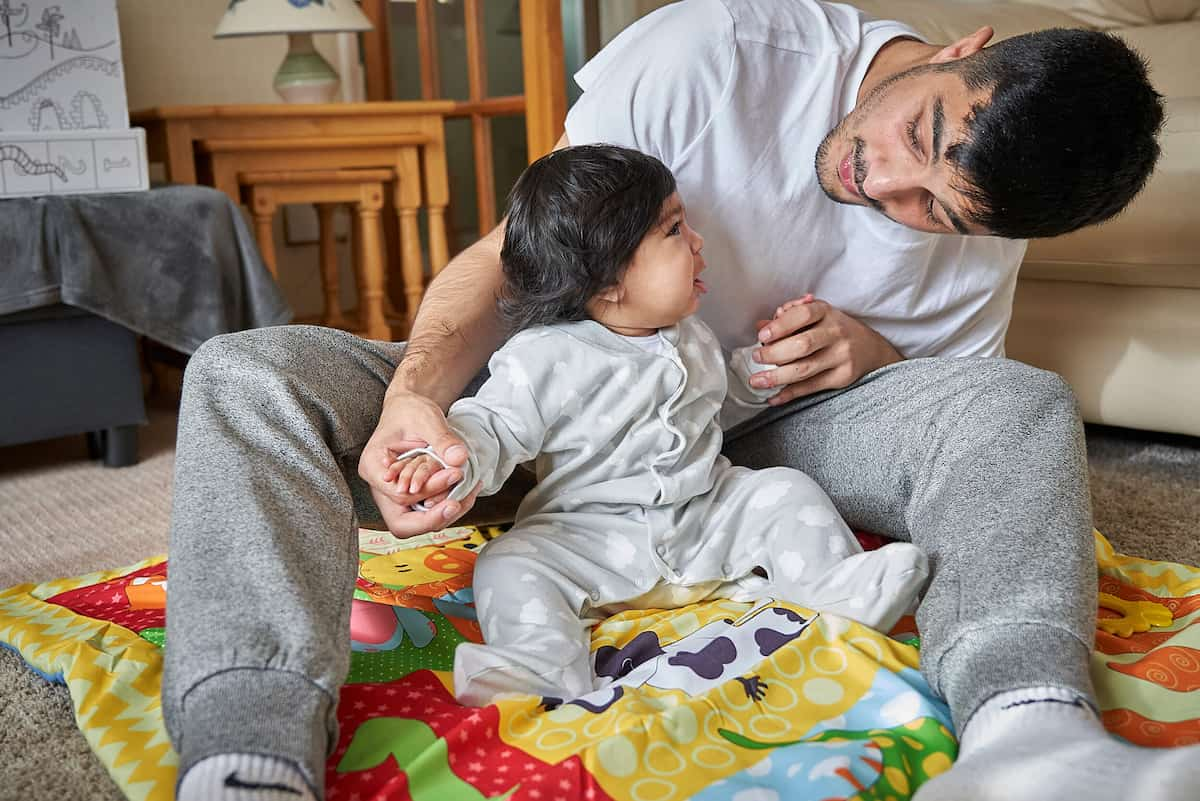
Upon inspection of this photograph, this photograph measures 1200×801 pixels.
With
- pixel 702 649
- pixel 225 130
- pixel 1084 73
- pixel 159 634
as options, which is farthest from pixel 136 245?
pixel 1084 73

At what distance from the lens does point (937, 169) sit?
938 mm

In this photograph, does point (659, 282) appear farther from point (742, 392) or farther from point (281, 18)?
point (281, 18)

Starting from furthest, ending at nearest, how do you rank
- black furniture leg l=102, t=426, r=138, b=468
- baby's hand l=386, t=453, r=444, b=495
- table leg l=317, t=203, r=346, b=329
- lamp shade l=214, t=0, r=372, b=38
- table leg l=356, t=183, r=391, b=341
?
table leg l=317, t=203, r=346, b=329
table leg l=356, t=183, r=391, b=341
lamp shade l=214, t=0, r=372, b=38
black furniture leg l=102, t=426, r=138, b=468
baby's hand l=386, t=453, r=444, b=495

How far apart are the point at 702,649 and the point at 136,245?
122 cm

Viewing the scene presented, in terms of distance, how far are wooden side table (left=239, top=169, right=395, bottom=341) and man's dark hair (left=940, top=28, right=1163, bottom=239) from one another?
4.65 ft

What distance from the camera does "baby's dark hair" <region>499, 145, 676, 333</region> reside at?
95cm

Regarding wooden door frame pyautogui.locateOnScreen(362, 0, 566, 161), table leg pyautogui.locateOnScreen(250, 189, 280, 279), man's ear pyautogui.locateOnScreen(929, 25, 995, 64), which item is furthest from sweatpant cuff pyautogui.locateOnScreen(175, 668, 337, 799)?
table leg pyautogui.locateOnScreen(250, 189, 280, 279)

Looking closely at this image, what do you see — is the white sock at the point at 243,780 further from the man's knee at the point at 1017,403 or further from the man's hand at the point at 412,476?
the man's knee at the point at 1017,403

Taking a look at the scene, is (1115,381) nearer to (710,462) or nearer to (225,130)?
(710,462)

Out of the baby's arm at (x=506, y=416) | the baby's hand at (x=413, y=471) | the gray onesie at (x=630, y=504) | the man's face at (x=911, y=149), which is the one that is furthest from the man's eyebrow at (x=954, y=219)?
the baby's hand at (x=413, y=471)

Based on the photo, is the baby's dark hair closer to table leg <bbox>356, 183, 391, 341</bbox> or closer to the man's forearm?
the man's forearm

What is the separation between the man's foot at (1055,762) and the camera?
1.93 feet

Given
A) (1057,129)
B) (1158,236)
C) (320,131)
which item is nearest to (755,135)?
(1057,129)

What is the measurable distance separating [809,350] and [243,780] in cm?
65
